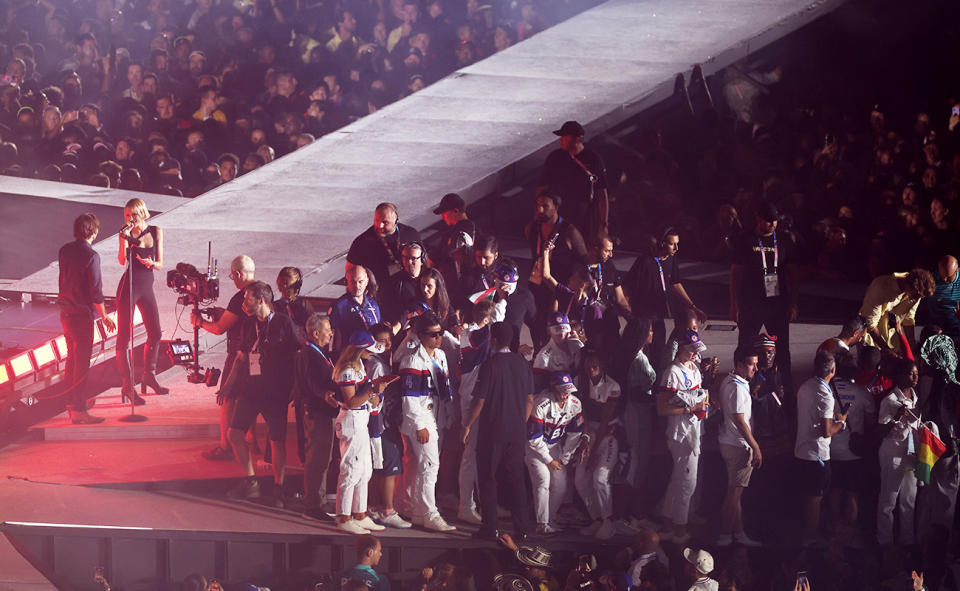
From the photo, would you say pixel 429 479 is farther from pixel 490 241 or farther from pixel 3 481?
pixel 3 481

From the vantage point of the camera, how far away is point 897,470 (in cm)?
827

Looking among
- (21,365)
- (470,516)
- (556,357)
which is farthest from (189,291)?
(556,357)

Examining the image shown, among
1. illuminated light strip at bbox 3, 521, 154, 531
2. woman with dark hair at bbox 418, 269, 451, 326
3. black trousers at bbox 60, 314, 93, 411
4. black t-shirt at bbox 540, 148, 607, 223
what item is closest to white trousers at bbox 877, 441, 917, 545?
black t-shirt at bbox 540, 148, 607, 223

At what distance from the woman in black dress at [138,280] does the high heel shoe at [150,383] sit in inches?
7.0

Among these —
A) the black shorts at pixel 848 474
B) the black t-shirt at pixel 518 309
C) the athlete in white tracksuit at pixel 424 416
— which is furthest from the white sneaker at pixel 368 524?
the black shorts at pixel 848 474

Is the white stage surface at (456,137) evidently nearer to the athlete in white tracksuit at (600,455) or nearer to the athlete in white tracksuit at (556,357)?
the athlete in white tracksuit at (556,357)

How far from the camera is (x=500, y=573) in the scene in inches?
305

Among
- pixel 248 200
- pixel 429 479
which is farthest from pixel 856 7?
pixel 429 479

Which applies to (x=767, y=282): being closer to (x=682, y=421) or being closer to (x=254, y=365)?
(x=682, y=421)

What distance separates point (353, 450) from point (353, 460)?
0.22 ft

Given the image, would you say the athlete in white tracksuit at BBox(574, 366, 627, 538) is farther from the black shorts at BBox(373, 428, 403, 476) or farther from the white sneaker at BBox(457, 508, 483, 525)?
the black shorts at BBox(373, 428, 403, 476)

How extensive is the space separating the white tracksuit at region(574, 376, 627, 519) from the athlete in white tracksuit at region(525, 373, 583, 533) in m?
0.12

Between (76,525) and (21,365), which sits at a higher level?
(21,365)

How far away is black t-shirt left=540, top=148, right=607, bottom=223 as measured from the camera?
9.13m
